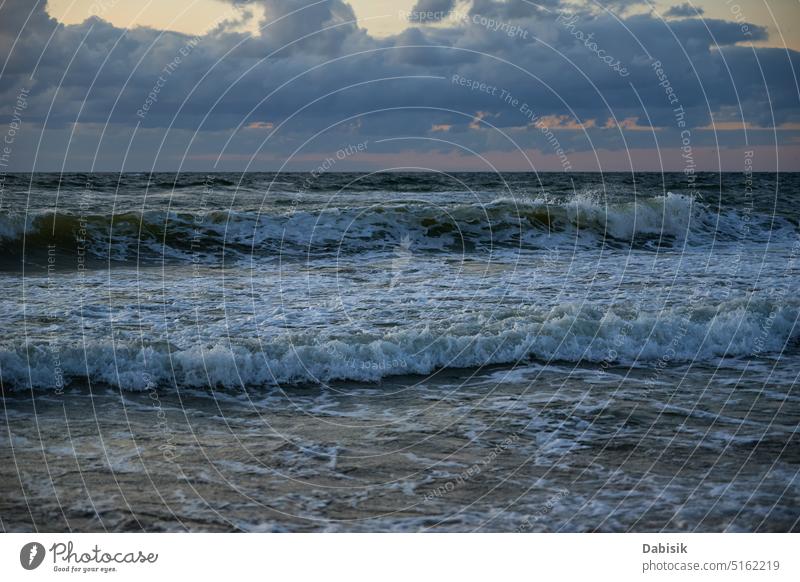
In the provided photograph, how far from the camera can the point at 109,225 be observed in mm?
23891

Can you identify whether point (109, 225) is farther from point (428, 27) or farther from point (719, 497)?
point (719, 497)

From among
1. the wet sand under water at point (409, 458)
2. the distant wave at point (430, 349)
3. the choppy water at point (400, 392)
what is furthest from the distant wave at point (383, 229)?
the wet sand under water at point (409, 458)

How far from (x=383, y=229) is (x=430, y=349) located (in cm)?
1507

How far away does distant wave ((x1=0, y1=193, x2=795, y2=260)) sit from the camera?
22.7 m

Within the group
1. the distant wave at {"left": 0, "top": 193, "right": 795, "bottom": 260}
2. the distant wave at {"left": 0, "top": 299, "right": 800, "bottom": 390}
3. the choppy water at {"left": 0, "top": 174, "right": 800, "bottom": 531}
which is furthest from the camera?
the distant wave at {"left": 0, "top": 193, "right": 795, "bottom": 260}

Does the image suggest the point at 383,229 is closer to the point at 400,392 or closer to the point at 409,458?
the point at 400,392

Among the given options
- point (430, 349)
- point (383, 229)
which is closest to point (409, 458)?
point (430, 349)

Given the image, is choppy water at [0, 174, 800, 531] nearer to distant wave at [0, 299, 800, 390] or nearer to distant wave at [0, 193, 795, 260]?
distant wave at [0, 299, 800, 390]

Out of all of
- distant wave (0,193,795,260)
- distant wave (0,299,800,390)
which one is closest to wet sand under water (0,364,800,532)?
distant wave (0,299,800,390)

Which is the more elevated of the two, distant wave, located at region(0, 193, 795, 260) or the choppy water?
distant wave, located at region(0, 193, 795, 260)

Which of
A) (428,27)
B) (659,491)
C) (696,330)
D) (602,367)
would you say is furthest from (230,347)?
(428,27)

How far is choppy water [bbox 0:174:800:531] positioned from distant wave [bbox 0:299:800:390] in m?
0.04

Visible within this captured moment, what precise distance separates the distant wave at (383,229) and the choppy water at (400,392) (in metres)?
1.96

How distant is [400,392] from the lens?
9.78 metres
